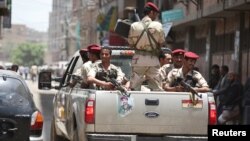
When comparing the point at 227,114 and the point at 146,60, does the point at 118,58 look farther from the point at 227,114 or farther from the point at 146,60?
the point at 227,114

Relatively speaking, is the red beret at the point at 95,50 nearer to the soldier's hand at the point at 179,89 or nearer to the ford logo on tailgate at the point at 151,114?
the soldier's hand at the point at 179,89

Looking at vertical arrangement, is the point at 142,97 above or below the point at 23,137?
above

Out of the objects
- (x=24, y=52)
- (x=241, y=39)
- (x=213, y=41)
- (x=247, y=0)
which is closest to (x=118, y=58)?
(x=247, y=0)

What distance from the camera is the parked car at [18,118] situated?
340 inches

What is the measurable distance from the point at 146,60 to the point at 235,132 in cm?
249

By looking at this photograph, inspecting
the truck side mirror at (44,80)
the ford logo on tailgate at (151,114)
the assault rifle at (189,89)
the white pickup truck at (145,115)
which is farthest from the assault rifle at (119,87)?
the truck side mirror at (44,80)

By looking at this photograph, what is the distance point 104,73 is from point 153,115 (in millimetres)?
1249

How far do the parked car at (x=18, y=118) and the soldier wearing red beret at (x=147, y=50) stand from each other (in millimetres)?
1520

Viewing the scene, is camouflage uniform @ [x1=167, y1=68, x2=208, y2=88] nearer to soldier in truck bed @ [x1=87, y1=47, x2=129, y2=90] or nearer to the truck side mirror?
soldier in truck bed @ [x1=87, y1=47, x2=129, y2=90]

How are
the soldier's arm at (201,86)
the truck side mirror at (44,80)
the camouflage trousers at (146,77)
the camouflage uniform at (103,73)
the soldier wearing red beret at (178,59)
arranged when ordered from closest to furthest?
the soldier's arm at (201,86)
the camouflage uniform at (103,73)
the camouflage trousers at (146,77)
the soldier wearing red beret at (178,59)
the truck side mirror at (44,80)

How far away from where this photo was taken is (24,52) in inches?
7023

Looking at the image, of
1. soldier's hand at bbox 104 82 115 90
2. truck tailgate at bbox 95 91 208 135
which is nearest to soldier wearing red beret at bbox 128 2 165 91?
soldier's hand at bbox 104 82 115 90

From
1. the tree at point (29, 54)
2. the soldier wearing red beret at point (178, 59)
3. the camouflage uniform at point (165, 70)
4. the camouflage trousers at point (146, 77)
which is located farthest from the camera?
the tree at point (29, 54)

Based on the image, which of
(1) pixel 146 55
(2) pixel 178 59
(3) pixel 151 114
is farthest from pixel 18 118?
(2) pixel 178 59
